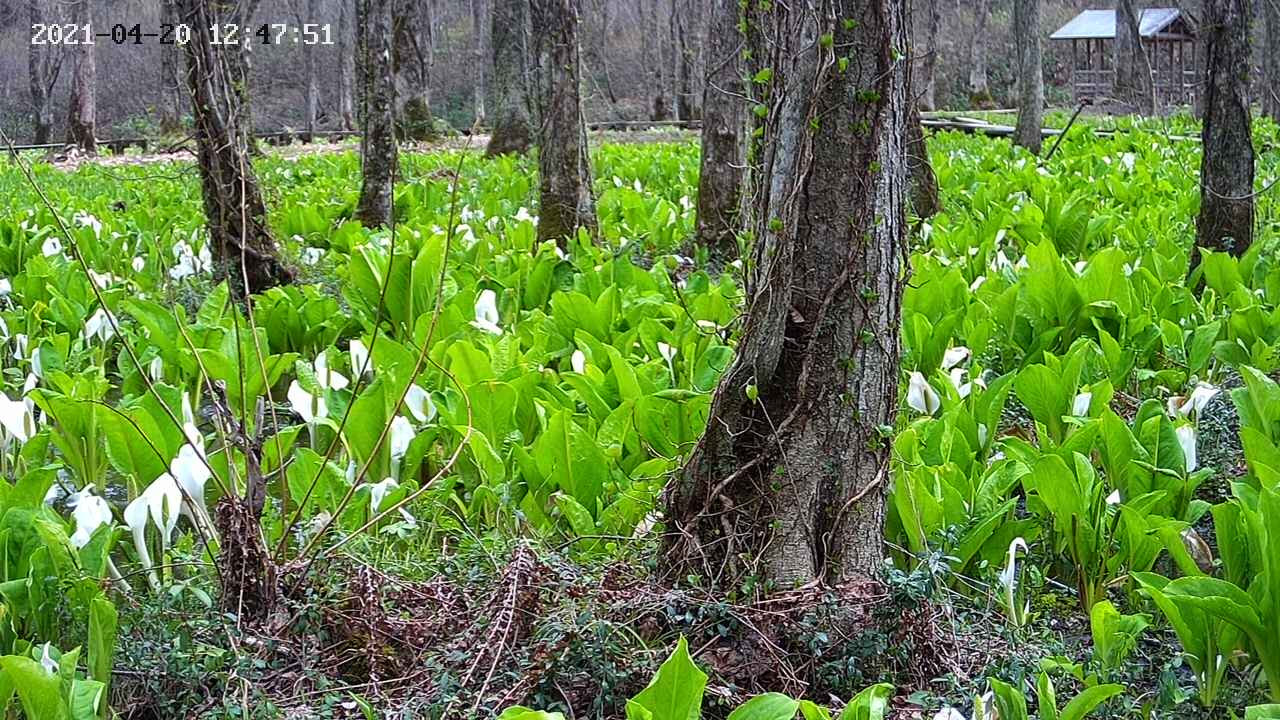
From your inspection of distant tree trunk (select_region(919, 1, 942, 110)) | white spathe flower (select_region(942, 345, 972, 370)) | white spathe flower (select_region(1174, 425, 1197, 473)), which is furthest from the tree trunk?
white spathe flower (select_region(1174, 425, 1197, 473))

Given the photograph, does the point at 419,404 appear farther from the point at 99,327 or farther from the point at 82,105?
the point at 82,105

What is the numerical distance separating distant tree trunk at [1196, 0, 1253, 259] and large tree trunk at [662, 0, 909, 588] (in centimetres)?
420

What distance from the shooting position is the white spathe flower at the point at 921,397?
3.94 m

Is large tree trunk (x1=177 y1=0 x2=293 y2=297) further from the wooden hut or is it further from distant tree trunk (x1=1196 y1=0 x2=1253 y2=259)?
the wooden hut

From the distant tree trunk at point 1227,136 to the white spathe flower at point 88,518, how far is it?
545cm

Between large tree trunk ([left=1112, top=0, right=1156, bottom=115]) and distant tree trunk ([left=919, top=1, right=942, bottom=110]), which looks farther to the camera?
large tree trunk ([left=1112, top=0, right=1156, bottom=115])

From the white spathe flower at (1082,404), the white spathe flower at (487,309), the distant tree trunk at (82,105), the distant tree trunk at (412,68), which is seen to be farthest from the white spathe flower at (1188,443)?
the distant tree trunk at (82,105)

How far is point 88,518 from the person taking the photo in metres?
2.99

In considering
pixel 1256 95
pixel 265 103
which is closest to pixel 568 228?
pixel 1256 95

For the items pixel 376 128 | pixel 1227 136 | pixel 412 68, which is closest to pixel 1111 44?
pixel 412 68

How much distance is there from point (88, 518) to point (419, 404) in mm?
1304

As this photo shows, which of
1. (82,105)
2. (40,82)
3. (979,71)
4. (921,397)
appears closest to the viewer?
(921,397)

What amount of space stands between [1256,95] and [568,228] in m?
22.7

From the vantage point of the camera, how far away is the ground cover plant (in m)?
2.67
